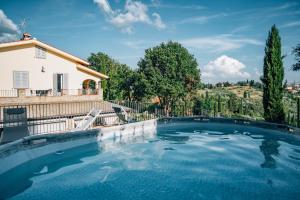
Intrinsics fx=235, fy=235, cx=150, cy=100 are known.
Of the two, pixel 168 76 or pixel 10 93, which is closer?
pixel 10 93

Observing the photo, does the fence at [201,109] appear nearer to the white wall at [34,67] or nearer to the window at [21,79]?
the white wall at [34,67]

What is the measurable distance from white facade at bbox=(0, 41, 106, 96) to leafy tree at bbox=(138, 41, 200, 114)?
23.7ft

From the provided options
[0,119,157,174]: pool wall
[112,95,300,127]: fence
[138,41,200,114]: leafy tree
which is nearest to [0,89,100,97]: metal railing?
[112,95,300,127]: fence

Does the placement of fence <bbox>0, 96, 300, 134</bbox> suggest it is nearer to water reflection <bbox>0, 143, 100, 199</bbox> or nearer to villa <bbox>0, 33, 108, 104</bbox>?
villa <bbox>0, 33, 108, 104</bbox>

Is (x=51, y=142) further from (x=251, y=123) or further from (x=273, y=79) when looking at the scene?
(x=273, y=79)

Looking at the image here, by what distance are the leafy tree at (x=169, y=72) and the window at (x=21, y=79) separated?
11.2 meters

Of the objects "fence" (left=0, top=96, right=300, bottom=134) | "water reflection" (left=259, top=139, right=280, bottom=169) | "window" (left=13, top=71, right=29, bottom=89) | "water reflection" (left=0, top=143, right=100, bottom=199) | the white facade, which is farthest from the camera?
"window" (left=13, top=71, right=29, bottom=89)

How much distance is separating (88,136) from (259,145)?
9608mm

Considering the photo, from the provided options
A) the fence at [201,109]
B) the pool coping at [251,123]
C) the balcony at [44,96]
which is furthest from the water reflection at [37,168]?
the fence at [201,109]

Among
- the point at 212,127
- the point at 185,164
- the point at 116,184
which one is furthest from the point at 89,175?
the point at 212,127

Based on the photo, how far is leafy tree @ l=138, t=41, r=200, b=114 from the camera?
25312mm

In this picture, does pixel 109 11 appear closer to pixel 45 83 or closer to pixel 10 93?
pixel 45 83

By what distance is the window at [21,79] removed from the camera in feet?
65.7

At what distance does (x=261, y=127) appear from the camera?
16.4 metres
